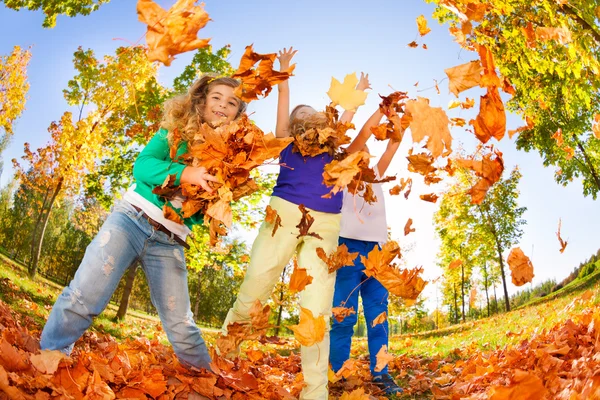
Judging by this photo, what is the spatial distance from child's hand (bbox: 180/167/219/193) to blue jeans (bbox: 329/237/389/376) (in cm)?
178

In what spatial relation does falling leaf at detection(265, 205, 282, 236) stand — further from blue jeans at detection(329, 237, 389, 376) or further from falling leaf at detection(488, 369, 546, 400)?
falling leaf at detection(488, 369, 546, 400)

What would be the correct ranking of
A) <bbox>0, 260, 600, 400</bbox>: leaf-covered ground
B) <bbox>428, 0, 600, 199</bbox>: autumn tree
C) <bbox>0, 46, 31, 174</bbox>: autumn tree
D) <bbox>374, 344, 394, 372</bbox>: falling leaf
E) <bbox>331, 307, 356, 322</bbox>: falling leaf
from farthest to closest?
<bbox>0, 46, 31, 174</bbox>: autumn tree → <bbox>428, 0, 600, 199</bbox>: autumn tree → <bbox>331, 307, 356, 322</bbox>: falling leaf → <bbox>374, 344, 394, 372</bbox>: falling leaf → <bbox>0, 260, 600, 400</bbox>: leaf-covered ground

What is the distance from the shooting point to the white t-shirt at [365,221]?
380 centimetres

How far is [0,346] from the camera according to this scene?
6.54 feet

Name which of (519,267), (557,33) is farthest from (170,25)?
(557,33)

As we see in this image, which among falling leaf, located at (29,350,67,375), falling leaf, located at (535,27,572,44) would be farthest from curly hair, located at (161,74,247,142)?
falling leaf, located at (535,27,572,44)

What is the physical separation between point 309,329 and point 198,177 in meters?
1.08

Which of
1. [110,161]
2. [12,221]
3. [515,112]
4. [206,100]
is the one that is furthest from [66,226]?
[206,100]

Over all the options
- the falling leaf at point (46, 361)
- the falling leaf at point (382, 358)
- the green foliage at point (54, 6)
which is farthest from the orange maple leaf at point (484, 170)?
the green foliage at point (54, 6)

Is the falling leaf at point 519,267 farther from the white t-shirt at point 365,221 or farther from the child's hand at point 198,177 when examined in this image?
the child's hand at point 198,177

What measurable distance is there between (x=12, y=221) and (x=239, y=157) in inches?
1141

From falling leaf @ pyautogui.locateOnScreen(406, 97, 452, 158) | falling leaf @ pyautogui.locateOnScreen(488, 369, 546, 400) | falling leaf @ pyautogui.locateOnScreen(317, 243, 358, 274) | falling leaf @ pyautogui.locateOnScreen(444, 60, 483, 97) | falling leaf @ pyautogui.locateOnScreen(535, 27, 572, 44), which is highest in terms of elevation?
falling leaf @ pyautogui.locateOnScreen(535, 27, 572, 44)

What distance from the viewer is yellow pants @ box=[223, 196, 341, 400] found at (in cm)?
263

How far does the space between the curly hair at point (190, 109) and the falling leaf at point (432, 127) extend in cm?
121
